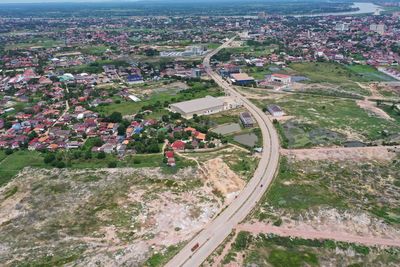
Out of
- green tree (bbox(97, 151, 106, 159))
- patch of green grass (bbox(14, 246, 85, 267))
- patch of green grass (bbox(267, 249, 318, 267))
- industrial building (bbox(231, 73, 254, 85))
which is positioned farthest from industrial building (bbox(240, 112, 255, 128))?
patch of green grass (bbox(14, 246, 85, 267))

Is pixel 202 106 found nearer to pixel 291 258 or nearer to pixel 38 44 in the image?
pixel 291 258

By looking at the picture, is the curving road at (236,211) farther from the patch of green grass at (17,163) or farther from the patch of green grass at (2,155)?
the patch of green grass at (2,155)

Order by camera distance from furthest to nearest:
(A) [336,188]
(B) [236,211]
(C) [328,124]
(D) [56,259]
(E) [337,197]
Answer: (C) [328,124], (A) [336,188], (E) [337,197], (B) [236,211], (D) [56,259]

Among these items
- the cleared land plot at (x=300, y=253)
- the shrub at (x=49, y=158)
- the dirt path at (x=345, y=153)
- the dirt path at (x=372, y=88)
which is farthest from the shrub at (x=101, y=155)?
the dirt path at (x=372, y=88)

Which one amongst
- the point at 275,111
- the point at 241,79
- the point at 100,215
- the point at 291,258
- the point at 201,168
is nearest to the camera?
the point at 291,258

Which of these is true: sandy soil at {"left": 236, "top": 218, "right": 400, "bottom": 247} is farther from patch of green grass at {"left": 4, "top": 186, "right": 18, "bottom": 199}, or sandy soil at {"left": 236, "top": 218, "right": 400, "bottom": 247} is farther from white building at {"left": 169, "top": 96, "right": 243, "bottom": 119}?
white building at {"left": 169, "top": 96, "right": 243, "bottom": 119}

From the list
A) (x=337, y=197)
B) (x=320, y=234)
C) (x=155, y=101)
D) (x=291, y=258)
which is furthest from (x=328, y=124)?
(x=291, y=258)
